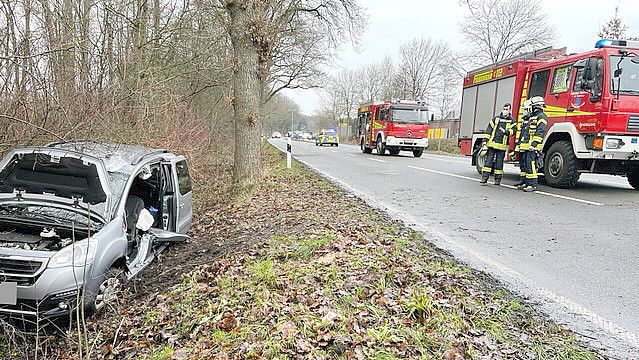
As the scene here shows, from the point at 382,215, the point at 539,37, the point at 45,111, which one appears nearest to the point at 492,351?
the point at 382,215

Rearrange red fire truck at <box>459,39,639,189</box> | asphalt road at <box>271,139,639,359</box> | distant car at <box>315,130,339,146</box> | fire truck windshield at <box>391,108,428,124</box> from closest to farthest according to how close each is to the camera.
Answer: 1. asphalt road at <box>271,139,639,359</box>
2. red fire truck at <box>459,39,639,189</box>
3. fire truck windshield at <box>391,108,428,124</box>
4. distant car at <box>315,130,339,146</box>

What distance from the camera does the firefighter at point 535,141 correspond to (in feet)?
31.7

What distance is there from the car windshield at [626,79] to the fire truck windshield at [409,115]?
1344cm

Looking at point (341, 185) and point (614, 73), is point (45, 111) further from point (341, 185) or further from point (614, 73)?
point (614, 73)

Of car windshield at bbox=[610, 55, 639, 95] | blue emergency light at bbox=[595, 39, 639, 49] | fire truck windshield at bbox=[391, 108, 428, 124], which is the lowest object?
fire truck windshield at bbox=[391, 108, 428, 124]

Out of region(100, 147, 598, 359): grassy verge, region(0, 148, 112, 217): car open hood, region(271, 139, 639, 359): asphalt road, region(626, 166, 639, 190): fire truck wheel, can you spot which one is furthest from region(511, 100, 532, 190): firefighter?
region(0, 148, 112, 217): car open hood

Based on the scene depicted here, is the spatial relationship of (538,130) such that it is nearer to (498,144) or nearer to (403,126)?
(498,144)

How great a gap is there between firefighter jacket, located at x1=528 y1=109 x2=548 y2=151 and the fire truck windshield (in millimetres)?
12539

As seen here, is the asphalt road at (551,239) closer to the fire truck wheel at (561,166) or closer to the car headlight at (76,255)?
the fire truck wheel at (561,166)

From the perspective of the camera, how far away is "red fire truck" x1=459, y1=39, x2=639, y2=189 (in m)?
8.81

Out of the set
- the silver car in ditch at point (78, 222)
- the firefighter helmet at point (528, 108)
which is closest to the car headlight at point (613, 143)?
the firefighter helmet at point (528, 108)

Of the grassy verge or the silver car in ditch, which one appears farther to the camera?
the silver car in ditch

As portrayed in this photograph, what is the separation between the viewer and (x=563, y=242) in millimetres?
5492

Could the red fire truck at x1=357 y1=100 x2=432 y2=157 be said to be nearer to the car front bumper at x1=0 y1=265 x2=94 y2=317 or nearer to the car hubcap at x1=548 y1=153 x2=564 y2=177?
the car hubcap at x1=548 y1=153 x2=564 y2=177
